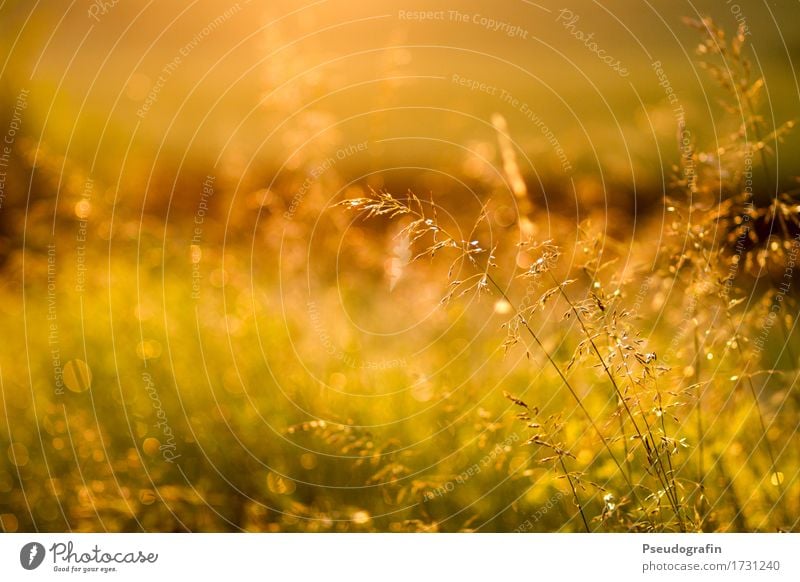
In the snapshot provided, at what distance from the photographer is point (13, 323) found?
2.54 meters

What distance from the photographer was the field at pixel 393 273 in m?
2.08

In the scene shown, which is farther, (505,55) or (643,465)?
(505,55)

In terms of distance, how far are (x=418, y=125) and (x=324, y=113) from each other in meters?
0.61

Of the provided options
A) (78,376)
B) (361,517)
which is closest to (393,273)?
(361,517)

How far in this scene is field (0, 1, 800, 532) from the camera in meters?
2.08

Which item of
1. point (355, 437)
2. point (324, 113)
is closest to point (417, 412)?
point (355, 437)

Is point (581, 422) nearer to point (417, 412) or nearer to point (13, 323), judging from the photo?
point (417, 412)

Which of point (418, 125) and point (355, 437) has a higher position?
point (418, 125)
